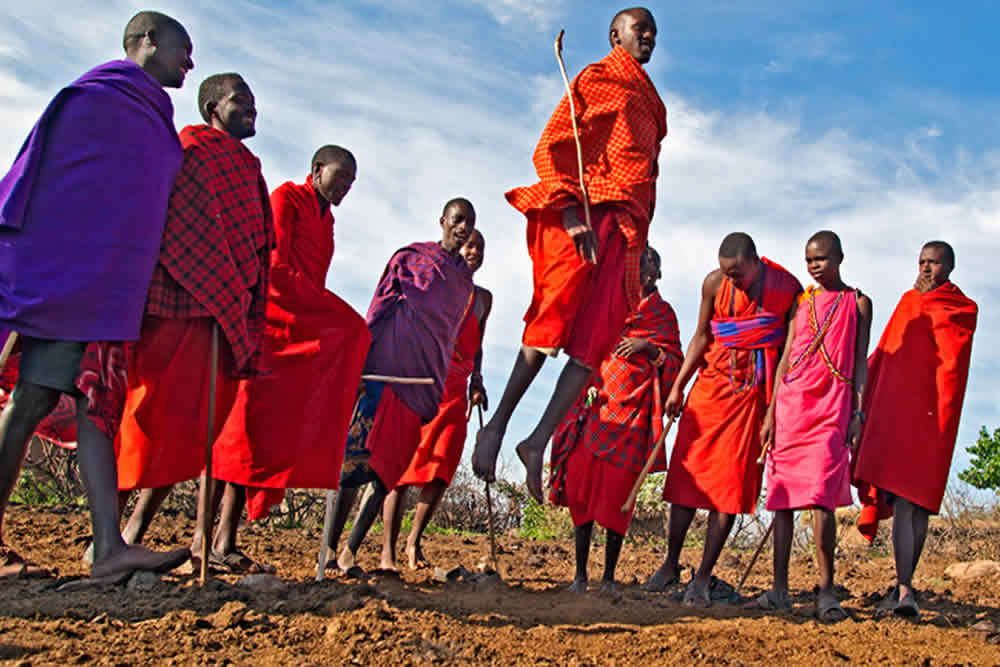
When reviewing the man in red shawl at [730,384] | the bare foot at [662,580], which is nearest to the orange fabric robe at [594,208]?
the man in red shawl at [730,384]

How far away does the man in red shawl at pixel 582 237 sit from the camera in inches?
165

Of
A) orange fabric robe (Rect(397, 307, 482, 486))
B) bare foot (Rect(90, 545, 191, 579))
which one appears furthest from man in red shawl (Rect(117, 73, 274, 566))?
orange fabric robe (Rect(397, 307, 482, 486))

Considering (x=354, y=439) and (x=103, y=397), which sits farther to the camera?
(x=354, y=439)

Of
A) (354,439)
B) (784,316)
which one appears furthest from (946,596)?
(354,439)

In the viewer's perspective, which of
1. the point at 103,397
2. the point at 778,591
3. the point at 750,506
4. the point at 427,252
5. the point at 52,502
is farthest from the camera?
the point at 52,502

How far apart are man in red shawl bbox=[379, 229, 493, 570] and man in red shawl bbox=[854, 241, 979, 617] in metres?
2.73

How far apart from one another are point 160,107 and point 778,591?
4247mm

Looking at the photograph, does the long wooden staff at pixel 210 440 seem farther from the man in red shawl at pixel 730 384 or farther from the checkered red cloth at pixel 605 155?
the man in red shawl at pixel 730 384

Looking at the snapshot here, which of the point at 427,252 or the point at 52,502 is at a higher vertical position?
the point at 427,252

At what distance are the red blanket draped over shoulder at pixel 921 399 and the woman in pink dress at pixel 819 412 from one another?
535 mm

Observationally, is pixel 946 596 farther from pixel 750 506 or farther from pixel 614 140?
pixel 614 140

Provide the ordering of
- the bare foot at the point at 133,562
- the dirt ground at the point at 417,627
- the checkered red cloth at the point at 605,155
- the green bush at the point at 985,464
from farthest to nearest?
1. the green bush at the point at 985,464
2. the checkered red cloth at the point at 605,155
3. the bare foot at the point at 133,562
4. the dirt ground at the point at 417,627

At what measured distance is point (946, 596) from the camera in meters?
6.52

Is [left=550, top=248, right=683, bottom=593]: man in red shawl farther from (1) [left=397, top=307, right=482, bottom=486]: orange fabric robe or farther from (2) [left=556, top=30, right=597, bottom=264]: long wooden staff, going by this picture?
(2) [left=556, top=30, right=597, bottom=264]: long wooden staff
